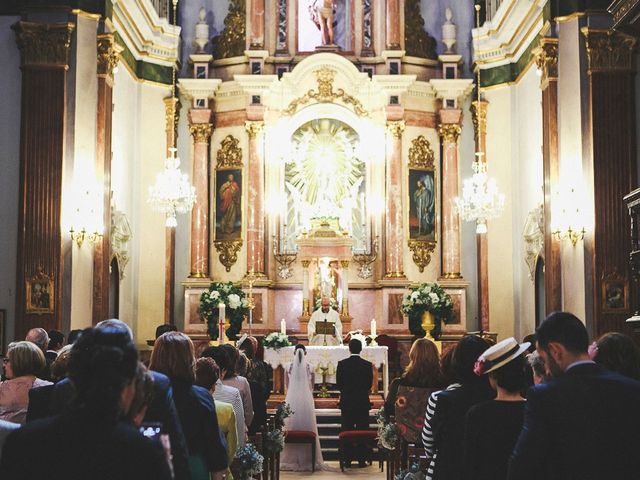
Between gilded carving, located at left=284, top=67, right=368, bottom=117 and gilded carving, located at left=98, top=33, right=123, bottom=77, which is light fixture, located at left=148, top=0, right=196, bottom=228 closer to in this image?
gilded carving, located at left=98, top=33, right=123, bottom=77

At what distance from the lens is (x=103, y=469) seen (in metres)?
2.87

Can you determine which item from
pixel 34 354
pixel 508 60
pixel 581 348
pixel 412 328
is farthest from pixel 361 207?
pixel 581 348

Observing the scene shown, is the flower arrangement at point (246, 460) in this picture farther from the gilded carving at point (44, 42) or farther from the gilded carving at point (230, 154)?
the gilded carving at point (230, 154)

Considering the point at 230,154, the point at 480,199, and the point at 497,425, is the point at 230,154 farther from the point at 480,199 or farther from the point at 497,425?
the point at 497,425

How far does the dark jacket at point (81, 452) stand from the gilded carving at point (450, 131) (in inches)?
714

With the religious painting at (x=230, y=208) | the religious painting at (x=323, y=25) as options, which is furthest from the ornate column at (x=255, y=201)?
the religious painting at (x=323, y=25)

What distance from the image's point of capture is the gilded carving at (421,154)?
20562mm

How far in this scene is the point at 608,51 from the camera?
14.2m

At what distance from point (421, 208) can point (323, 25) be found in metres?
4.50

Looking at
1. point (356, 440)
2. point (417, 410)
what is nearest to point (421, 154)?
point (356, 440)

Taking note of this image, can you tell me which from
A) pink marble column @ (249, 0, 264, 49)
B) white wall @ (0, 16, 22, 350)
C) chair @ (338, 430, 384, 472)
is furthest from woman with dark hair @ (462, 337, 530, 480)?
pink marble column @ (249, 0, 264, 49)

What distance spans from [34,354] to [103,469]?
3.55 m

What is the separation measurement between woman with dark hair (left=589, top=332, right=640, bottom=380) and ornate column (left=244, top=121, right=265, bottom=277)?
50.3ft

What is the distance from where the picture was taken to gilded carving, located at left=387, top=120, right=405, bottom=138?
20.2 meters
